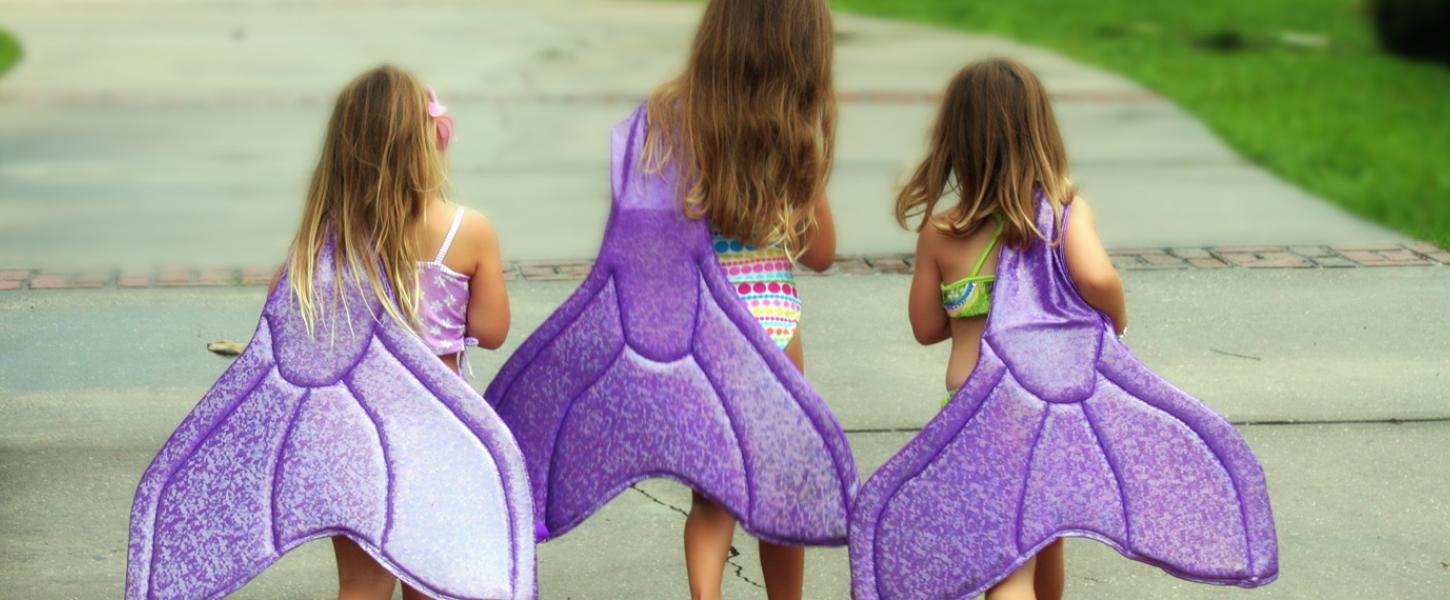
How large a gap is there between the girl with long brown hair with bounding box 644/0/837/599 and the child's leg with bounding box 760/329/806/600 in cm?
14

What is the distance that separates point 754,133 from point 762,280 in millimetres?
314

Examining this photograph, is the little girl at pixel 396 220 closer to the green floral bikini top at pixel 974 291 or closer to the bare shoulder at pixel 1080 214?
the green floral bikini top at pixel 974 291

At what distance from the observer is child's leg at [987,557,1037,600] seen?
353 centimetres

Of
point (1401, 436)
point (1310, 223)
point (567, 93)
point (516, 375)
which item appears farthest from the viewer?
point (567, 93)

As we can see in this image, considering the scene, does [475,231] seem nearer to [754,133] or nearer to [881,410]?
[754,133]

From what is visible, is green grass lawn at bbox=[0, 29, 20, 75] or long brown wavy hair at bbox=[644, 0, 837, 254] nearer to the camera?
long brown wavy hair at bbox=[644, 0, 837, 254]

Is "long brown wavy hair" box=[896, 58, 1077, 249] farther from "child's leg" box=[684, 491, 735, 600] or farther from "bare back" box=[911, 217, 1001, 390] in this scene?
"child's leg" box=[684, 491, 735, 600]

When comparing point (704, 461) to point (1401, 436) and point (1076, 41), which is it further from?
point (1076, 41)

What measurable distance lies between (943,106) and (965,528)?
0.80m

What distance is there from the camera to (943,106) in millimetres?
3621

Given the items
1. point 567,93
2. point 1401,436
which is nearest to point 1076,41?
point 567,93

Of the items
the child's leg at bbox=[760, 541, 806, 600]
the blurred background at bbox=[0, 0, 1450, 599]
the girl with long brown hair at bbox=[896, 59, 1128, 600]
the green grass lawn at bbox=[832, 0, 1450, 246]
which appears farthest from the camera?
the green grass lawn at bbox=[832, 0, 1450, 246]

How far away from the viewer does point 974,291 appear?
3.60 m

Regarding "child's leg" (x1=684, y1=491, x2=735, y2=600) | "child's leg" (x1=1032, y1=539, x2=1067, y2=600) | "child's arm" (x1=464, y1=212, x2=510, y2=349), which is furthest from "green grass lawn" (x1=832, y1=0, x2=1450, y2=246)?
"child's arm" (x1=464, y1=212, x2=510, y2=349)
